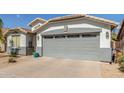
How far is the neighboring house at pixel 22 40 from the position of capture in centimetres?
1775

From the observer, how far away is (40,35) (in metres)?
16.5

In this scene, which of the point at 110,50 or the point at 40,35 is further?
the point at 40,35

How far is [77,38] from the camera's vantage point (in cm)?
1405

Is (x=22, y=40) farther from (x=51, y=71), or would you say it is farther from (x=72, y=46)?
(x=51, y=71)

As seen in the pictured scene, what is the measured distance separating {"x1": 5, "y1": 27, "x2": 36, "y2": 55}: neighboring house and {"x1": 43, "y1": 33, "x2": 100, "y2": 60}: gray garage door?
2.53 m

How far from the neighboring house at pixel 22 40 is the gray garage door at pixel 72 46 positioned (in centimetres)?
253

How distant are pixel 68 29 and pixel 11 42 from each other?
774cm

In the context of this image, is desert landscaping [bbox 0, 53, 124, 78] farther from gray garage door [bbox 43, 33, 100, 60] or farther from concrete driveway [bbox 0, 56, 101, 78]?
gray garage door [bbox 43, 33, 100, 60]

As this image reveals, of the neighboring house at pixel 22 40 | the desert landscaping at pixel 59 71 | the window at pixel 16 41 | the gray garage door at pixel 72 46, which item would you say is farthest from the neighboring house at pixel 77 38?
the window at pixel 16 41
